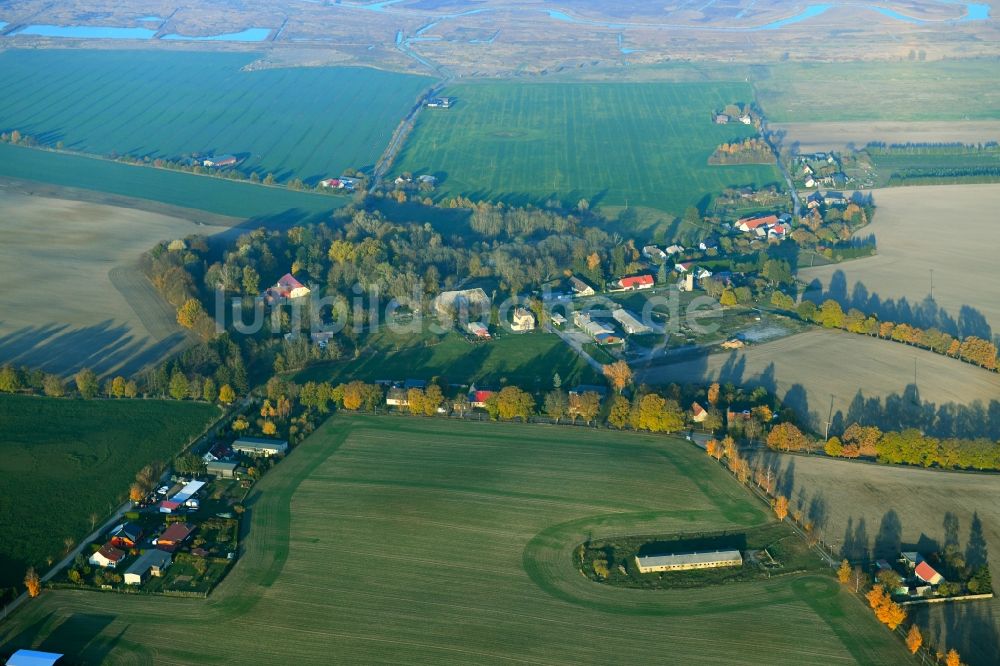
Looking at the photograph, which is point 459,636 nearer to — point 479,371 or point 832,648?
point 832,648

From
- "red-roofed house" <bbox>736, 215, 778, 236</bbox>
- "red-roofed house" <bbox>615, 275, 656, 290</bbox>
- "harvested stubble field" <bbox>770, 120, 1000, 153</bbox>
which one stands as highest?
"harvested stubble field" <bbox>770, 120, 1000, 153</bbox>

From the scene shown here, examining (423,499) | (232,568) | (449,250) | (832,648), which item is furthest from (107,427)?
(832,648)

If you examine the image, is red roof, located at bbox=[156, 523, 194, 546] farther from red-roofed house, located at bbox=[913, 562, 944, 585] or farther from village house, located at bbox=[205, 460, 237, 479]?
red-roofed house, located at bbox=[913, 562, 944, 585]

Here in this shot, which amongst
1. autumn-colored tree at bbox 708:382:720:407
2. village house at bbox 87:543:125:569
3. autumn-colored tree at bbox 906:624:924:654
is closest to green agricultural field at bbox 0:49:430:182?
autumn-colored tree at bbox 708:382:720:407

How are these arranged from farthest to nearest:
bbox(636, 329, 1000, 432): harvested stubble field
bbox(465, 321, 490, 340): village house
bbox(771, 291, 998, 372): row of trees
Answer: bbox(465, 321, 490, 340): village house, bbox(771, 291, 998, 372): row of trees, bbox(636, 329, 1000, 432): harvested stubble field

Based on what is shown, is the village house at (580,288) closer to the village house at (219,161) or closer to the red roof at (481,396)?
the red roof at (481,396)

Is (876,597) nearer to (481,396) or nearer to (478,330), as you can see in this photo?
(481,396)
